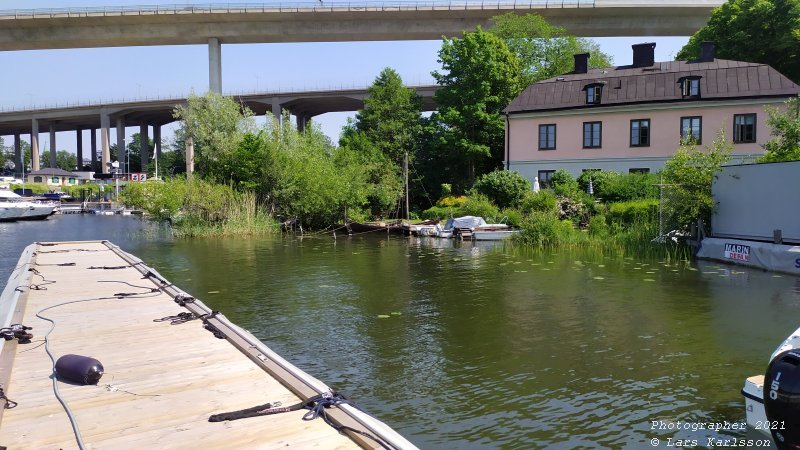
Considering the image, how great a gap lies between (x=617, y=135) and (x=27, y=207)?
201ft

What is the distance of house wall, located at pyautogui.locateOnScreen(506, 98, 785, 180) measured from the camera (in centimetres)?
3956

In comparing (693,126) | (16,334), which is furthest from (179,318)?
(693,126)

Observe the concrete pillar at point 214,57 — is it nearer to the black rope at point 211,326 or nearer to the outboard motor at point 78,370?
the black rope at point 211,326

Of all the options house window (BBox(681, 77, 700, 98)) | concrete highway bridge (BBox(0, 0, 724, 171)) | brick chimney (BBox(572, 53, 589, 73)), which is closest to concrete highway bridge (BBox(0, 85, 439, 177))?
concrete highway bridge (BBox(0, 0, 724, 171))

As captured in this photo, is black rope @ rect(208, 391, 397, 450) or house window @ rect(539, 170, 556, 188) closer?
black rope @ rect(208, 391, 397, 450)

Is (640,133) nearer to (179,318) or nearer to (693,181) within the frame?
(693,181)

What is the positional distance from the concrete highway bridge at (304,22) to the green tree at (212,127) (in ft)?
44.9

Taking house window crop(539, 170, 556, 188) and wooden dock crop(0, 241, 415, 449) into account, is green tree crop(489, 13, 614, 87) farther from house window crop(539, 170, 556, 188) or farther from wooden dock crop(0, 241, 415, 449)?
wooden dock crop(0, 241, 415, 449)

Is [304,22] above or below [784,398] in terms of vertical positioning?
above

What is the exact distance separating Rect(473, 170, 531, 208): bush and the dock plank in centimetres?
2963

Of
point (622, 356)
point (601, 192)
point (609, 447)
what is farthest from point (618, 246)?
point (609, 447)

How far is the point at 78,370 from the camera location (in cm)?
591

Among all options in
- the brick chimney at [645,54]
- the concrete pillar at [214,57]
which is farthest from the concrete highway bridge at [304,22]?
the brick chimney at [645,54]

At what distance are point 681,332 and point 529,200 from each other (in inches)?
802
